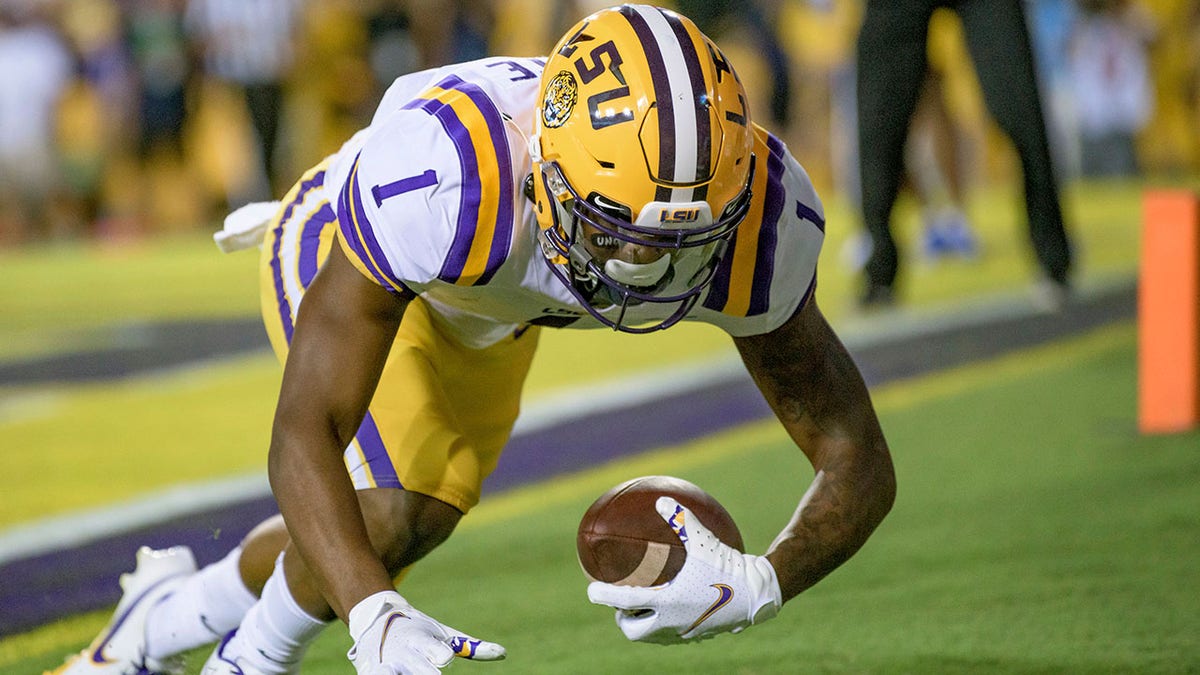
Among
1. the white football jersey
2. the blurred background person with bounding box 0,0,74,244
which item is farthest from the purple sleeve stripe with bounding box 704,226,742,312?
the blurred background person with bounding box 0,0,74,244

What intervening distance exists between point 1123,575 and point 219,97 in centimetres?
1141

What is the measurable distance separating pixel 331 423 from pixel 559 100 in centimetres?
65

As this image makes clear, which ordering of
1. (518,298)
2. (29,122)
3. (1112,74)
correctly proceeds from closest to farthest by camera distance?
(518,298) < (29,122) < (1112,74)

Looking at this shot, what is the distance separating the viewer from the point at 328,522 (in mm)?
2520

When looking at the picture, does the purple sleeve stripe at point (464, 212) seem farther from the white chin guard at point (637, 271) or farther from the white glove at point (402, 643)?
the white glove at point (402, 643)

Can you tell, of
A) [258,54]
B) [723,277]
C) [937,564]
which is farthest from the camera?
[258,54]

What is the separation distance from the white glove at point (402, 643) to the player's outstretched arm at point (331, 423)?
7cm

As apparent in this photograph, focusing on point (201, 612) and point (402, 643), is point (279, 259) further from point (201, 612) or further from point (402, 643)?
point (402, 643)

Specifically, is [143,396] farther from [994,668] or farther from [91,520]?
[994,668]

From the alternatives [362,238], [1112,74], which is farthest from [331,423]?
[1112,74]

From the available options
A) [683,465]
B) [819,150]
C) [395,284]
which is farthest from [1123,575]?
[819,150]

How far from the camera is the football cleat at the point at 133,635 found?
322 cm

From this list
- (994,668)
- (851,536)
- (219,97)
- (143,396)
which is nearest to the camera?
(851,536)

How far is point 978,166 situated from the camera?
553 inches
